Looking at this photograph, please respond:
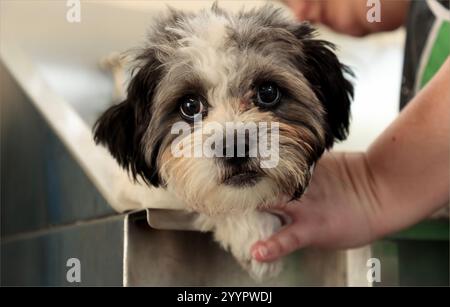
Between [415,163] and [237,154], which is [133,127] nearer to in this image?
[237,154]

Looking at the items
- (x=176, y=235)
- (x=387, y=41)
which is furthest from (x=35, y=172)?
(x=387, y=41)

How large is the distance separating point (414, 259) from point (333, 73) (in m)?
0.39

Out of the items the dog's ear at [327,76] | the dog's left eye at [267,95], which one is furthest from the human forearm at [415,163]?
the dog's left eye at [267,95]

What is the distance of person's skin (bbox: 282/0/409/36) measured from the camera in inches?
34.1

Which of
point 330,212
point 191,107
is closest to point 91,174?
point 191,107

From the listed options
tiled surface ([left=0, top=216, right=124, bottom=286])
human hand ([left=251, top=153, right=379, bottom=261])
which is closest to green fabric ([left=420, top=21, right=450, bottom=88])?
human hand ([left=251, top=153, right=379, bottom=261])

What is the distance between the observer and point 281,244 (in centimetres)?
77

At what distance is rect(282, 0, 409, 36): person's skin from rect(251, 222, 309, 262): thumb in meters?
0.31

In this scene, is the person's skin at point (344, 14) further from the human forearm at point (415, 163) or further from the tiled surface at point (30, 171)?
the tiled surface at point (30, 171)

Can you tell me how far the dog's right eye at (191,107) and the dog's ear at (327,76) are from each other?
0.50ft

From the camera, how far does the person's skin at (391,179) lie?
0.80 meters

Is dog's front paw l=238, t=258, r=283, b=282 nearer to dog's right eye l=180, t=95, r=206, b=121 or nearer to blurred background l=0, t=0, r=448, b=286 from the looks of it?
blurred background l=0, t=0, r=448, b=286

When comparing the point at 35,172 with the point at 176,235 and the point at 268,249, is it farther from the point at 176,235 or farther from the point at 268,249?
the point at 268,249

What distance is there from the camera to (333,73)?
2.44 feet
